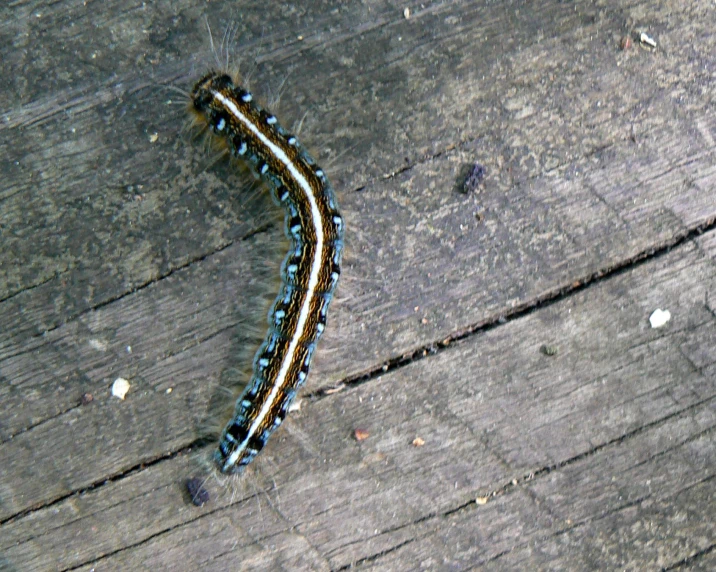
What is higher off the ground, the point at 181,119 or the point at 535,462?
the point at 181,119

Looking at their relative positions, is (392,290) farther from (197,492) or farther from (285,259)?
(197,492)

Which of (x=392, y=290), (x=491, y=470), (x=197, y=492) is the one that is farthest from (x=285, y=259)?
(x=491, y=470)

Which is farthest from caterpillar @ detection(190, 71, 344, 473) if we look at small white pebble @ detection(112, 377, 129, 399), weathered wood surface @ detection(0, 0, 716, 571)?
small white pebble @ detection(112, 377, 129, 399)

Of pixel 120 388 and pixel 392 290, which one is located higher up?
pixel 392 290

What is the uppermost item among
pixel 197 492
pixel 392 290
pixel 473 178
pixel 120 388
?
pixel 473 178

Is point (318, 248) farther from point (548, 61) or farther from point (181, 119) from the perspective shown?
point (548, 61)

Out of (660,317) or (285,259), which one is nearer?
(660,317)

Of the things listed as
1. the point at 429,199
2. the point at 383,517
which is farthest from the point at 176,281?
the point at 383,517
